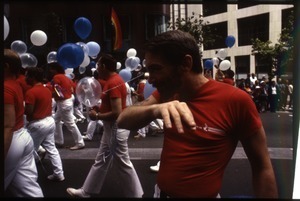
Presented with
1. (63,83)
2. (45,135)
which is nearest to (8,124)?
(45,135)

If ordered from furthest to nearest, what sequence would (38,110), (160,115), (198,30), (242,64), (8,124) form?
1. (242,64)
2. (198,30)
3. (38,110)
4. (8,124)
5. (160,115)

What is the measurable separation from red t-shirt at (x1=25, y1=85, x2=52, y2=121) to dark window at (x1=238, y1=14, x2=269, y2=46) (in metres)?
22.7

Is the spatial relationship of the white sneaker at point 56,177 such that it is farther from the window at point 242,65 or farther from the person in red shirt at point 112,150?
the window at point 242,65

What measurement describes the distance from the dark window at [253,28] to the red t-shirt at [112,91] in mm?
Answer: 22763

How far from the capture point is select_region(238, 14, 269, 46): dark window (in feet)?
83.4

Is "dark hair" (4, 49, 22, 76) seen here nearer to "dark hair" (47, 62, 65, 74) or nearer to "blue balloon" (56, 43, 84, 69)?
"blue balloon" (56, 43, 84, 69)

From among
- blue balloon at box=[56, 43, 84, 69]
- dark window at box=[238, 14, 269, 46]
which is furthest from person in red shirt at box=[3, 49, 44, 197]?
dark window at box=[238, 14, 269, 46]

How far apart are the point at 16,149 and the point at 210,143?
1703 millimetres

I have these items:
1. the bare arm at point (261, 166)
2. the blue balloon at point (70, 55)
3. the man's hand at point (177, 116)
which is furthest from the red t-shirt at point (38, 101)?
the man's hand at point (177, 116)

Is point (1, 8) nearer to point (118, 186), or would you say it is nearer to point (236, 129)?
point (236, 129)

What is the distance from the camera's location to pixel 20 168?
2830mm

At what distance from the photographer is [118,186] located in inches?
183

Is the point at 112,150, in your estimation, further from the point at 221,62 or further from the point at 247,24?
the point at 247,24

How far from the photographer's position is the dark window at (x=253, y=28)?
2541 centimetres
